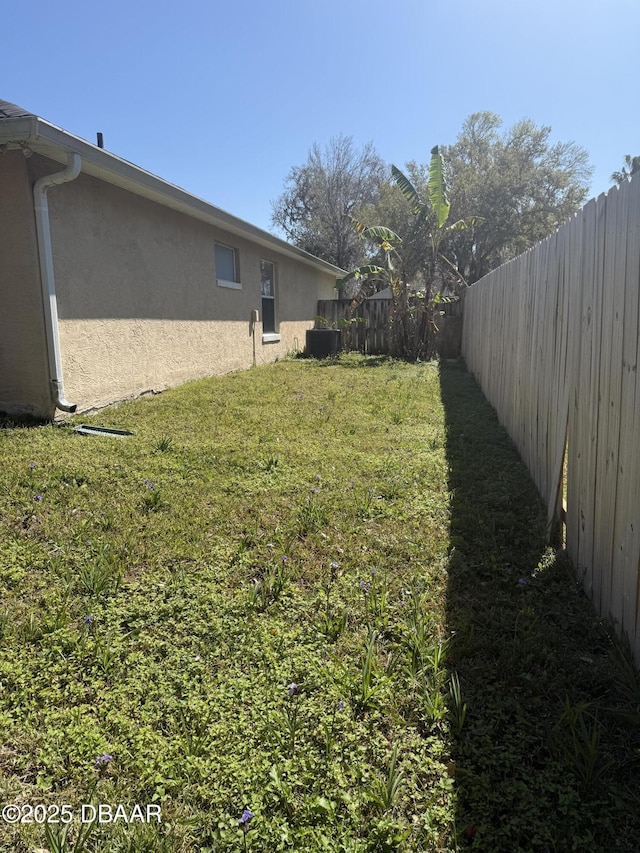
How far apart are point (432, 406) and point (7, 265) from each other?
18.0 ft

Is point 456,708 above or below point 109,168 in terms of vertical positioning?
below

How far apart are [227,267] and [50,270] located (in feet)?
18.5

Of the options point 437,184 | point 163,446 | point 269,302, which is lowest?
point 163,446

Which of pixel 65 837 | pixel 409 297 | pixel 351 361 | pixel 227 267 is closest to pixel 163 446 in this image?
pixel 65 837

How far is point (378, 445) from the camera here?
5.21 metres

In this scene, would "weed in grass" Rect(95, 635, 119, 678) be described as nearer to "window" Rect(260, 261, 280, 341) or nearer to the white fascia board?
the white fascia board

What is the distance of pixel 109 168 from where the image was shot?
18.9 ft

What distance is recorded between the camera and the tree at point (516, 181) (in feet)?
85.7

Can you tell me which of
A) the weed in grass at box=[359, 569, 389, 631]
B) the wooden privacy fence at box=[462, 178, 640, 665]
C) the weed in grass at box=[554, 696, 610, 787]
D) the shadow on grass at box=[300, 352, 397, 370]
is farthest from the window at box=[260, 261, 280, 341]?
the weed in grass at box=[554, 696, 610, 787]

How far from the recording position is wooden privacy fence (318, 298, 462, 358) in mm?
15164

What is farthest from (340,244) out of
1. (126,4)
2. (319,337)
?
(126,4)

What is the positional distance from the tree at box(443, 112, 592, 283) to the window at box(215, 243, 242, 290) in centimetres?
1928

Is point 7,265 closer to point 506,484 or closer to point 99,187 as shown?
point 99,187

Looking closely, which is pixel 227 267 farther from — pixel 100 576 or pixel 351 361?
pixel 100 576
